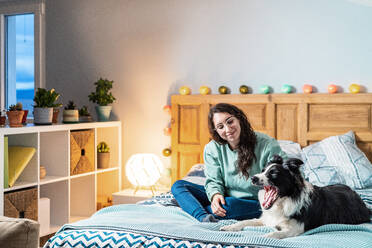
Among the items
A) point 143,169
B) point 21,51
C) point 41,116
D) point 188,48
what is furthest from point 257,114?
point 21,51

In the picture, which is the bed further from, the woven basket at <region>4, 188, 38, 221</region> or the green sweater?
the woven basket at <region>4, 188, 38, 221</region>

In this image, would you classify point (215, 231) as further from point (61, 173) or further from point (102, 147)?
point (102, 147)

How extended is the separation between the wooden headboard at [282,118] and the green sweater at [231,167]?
1286mm

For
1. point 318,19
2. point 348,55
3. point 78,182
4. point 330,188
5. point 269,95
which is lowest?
point 78,182

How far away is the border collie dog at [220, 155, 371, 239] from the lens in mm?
1849

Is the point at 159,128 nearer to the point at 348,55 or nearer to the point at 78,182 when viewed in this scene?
the point at 78,182

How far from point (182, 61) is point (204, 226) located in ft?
7.71

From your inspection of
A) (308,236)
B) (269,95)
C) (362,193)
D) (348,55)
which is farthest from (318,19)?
(308,236)

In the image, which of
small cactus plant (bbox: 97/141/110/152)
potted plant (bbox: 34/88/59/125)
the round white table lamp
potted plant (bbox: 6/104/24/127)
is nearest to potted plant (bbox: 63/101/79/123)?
A: potted plant (bbox: 34/88/59/125)

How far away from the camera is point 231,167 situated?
240 centimetres

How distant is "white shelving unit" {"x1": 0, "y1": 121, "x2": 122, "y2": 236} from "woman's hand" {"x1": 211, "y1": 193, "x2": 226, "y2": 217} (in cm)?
160

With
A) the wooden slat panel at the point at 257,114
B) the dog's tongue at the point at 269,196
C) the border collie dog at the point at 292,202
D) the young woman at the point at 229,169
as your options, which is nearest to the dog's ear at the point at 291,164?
the border collie dog at the point at 292,202

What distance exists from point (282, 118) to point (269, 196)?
74.0 inches

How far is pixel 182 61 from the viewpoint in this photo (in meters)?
4.09
